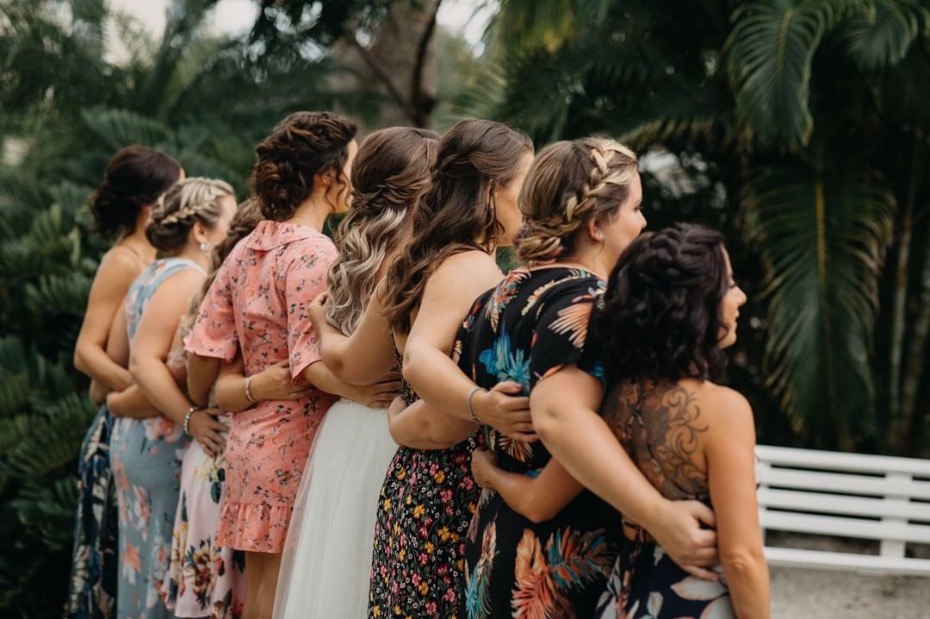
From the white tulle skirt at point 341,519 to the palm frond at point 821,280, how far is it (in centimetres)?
388

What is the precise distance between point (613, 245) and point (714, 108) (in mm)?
4720

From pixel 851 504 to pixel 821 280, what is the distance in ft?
4.21

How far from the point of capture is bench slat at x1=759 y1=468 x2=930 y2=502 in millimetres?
6152

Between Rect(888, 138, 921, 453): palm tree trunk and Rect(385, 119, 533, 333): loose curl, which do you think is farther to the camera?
Rect(888, 138, 921, 453): palm tree trunk

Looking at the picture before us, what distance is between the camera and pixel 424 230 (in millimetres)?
2961

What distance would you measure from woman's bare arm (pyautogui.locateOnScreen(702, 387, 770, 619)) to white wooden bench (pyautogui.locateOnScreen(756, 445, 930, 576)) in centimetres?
416

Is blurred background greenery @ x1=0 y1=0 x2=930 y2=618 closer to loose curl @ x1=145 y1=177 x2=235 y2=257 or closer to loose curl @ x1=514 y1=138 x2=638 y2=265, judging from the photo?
loose curl @ x1=145 y1=177 x2=235 y2=257

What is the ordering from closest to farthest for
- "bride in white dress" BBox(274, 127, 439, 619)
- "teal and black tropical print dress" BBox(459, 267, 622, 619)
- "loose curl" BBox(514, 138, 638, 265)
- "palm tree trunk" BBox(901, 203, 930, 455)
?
"teal and black tropical print dress" BBox(459, 267, 622, 619) → "loose curl" BBox(514, 138, 638, 265) → "bride in white dress" BBox(274, 127, 439, 619) → "palm tree trunk" BBox(901, 203, 930, 455)

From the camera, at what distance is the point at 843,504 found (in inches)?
247

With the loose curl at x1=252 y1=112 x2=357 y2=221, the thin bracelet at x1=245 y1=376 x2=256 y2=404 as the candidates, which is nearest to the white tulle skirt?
the thin bracelet at x1=245 y1=376 x2=256 y2=404

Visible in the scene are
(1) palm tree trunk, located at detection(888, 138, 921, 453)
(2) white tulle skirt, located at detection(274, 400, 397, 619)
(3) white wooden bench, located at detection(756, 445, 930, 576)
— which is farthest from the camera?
(1) palm tree trunk, located at detection(888, 138, 921, 453)

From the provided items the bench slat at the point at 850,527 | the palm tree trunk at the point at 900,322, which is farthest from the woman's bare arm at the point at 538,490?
the palm tree trunk at the point at 900,322

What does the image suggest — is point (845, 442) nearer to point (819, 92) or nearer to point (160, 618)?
point (819, 92)

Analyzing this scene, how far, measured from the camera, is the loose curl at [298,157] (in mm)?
3701
